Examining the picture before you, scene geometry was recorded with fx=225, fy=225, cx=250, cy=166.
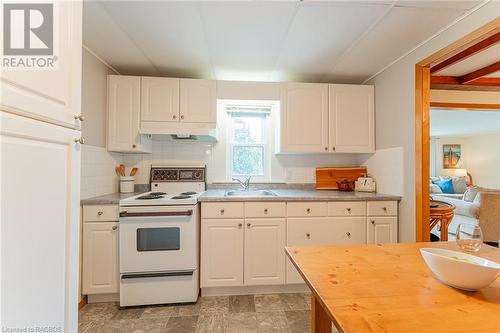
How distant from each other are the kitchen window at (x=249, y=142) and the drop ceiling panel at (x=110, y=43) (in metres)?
1.07

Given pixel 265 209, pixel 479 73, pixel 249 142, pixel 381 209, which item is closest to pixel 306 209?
pixel 265 209

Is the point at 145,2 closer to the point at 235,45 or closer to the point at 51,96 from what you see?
the point at 235,45

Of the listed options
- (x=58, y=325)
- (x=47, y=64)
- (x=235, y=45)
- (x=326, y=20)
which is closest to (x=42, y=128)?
(x=47, y=64)

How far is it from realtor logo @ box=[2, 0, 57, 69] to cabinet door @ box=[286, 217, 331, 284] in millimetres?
1957

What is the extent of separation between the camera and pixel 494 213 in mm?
3531

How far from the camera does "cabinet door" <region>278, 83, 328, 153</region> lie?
247 centimetres

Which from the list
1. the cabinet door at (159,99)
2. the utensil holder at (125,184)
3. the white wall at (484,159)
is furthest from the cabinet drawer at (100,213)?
the white wall at (484,159)

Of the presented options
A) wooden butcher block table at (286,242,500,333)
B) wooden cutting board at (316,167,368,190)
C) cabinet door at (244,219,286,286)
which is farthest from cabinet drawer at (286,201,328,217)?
wooden butcher block table at (286,242,500,333)

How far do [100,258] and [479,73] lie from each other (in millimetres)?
4189

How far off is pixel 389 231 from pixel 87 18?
308 cm

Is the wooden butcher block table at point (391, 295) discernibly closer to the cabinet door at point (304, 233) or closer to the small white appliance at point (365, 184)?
the cabinet door at point (304, 233)

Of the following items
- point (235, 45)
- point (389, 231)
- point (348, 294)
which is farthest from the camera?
point (389, 231)

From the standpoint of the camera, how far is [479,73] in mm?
2418

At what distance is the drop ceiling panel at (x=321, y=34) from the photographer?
1.50 meters
